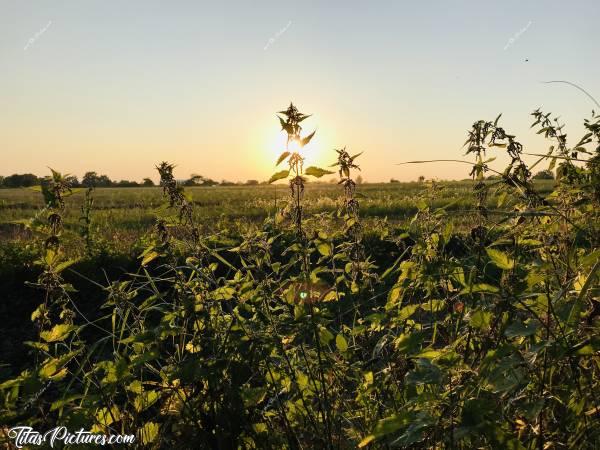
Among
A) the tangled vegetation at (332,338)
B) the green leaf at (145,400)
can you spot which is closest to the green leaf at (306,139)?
the tangled vegetation at (332,338)

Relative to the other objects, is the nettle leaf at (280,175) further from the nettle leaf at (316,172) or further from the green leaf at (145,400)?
the green leaf at (145,400)

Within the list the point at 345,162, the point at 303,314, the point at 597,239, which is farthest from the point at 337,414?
the point at 597,239

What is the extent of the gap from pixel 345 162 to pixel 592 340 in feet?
3.65

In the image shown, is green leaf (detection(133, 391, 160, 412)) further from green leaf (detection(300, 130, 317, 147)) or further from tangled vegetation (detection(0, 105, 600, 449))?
green leaf (detection(300, 130, 317, 147))

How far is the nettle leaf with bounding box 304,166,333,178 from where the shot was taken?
6.41ft

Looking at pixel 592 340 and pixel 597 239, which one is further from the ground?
pixel 597 239

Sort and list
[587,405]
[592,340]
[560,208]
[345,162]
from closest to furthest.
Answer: [592,340], [587,405], [345,162], [560,208]

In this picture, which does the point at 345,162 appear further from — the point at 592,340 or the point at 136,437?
the point at 136,437

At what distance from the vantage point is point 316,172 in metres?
1.97

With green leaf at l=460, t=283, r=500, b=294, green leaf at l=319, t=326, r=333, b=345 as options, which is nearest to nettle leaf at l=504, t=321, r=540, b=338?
green leaf at l=460, t=283, r=500, b=294

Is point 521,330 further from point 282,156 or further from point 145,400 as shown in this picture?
point 145,400

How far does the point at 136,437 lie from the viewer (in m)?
2.29

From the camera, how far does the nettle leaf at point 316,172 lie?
195cm

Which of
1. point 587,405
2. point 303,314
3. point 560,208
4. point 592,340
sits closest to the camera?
point 592,340
